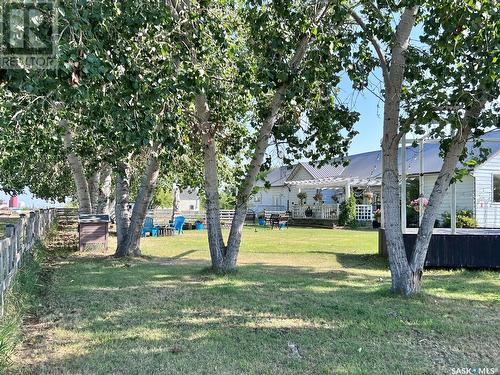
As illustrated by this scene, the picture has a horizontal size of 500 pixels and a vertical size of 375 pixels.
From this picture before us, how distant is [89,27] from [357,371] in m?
4.07

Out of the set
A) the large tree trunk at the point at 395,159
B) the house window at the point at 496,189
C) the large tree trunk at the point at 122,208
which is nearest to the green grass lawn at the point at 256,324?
the large tree trunk at the point at 395,159

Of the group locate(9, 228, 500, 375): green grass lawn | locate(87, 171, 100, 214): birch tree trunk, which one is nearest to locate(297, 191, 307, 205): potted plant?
locate(87, 171, 100, 214): birch tree trunk

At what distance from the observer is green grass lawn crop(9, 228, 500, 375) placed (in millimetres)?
4258

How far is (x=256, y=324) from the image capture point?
5492 mm

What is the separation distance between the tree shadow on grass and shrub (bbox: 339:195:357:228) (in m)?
18.7

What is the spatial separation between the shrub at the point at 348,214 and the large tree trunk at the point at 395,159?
20.2 m

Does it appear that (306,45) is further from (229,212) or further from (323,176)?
(323,176)

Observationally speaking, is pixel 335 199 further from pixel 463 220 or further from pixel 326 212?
pixel 463 220

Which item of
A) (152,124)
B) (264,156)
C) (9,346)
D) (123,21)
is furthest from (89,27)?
(264,156)

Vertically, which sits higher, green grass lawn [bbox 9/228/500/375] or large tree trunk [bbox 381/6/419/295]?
large tree trunk [bbox 381/6/419/295]

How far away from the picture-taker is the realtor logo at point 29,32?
13.2ft

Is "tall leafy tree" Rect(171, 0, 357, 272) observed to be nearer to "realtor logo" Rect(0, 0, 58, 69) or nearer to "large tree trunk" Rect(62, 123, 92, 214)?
"realtor logo" Rect(0, 0, 58, 69)

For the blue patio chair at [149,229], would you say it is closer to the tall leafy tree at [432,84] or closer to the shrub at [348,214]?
the shrub at [348,214]

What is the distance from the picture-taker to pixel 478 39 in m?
5.76
